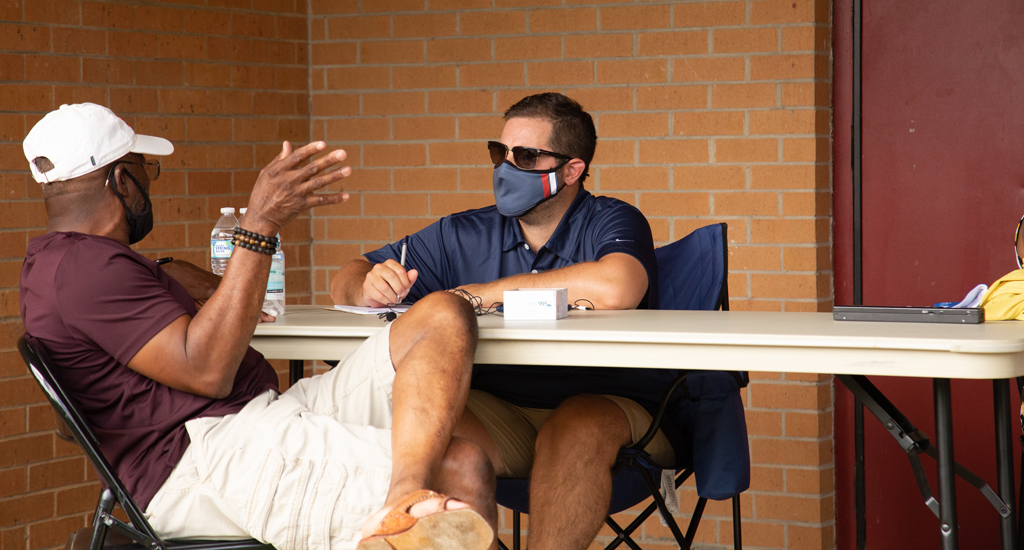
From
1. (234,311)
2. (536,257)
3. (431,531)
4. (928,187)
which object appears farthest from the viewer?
(928,187)

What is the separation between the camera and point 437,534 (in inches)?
53.7

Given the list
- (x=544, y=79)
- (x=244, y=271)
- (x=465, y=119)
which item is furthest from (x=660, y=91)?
(x=244, y=271)

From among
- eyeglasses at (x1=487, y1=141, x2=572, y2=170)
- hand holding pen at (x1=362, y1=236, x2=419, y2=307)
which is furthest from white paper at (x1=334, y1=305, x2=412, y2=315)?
eyeglasses at (x1=487, y1=141, x2=572, y2=170)

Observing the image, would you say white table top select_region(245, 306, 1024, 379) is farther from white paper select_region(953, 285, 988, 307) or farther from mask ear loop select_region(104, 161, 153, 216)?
mask ear loop select_region(104, 161, 153, 216)

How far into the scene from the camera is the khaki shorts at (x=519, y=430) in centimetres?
215

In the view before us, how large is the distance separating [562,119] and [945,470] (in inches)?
53.0

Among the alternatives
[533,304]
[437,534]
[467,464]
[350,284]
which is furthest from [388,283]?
[437,534]

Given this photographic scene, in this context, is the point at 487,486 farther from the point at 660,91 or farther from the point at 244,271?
the point at 660,91

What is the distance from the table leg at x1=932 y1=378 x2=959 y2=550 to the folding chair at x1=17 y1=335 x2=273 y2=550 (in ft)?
3.75

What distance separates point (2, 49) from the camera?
2865 mm

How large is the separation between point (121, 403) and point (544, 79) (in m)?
2.13

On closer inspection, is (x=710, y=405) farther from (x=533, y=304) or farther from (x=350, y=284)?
(x=350, y=284)

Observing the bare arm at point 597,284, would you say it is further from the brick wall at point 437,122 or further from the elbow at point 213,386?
the brick wall at point 437,122

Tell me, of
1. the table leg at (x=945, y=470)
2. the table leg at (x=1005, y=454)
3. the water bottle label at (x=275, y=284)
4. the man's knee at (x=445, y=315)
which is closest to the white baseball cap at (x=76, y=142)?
the water bottle label at (x=275, y=284)
